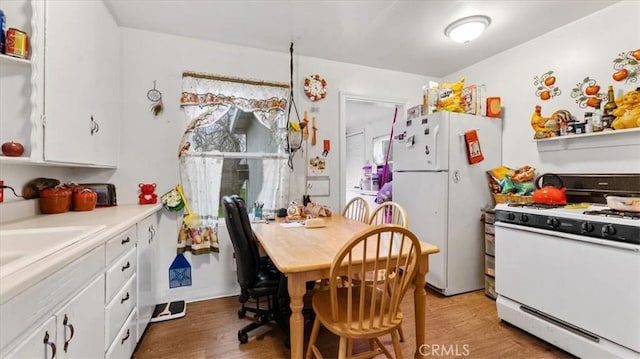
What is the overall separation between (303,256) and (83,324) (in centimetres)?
90

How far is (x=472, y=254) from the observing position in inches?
105

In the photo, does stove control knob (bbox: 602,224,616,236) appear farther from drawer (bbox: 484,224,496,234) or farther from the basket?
drawer (bbox: 484,224,496,234)

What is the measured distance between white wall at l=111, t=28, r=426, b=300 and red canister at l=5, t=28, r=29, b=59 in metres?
1.21

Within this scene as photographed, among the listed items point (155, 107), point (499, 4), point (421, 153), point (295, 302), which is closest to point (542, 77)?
point (499, 4)

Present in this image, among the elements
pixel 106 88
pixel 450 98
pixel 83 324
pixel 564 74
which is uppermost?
pixel 564 74

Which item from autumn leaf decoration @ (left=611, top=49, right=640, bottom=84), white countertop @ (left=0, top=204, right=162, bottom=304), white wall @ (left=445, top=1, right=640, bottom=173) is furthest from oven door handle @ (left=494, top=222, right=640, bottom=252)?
white countertop @ (left=0, top=204, right=162, bottom=304)

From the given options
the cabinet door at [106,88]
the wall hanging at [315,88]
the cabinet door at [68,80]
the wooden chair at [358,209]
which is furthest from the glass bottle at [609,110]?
the cabinet door at [106,88]

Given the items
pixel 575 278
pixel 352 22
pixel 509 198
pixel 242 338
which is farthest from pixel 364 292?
pixel 352 22

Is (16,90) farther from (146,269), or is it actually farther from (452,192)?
(452,192)

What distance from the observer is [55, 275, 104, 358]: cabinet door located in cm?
89

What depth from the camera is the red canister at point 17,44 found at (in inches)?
45.7

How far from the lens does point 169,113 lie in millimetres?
2484

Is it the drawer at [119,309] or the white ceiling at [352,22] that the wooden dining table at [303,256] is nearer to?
the drawer at [119,309]

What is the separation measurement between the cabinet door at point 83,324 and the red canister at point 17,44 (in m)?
1.03
